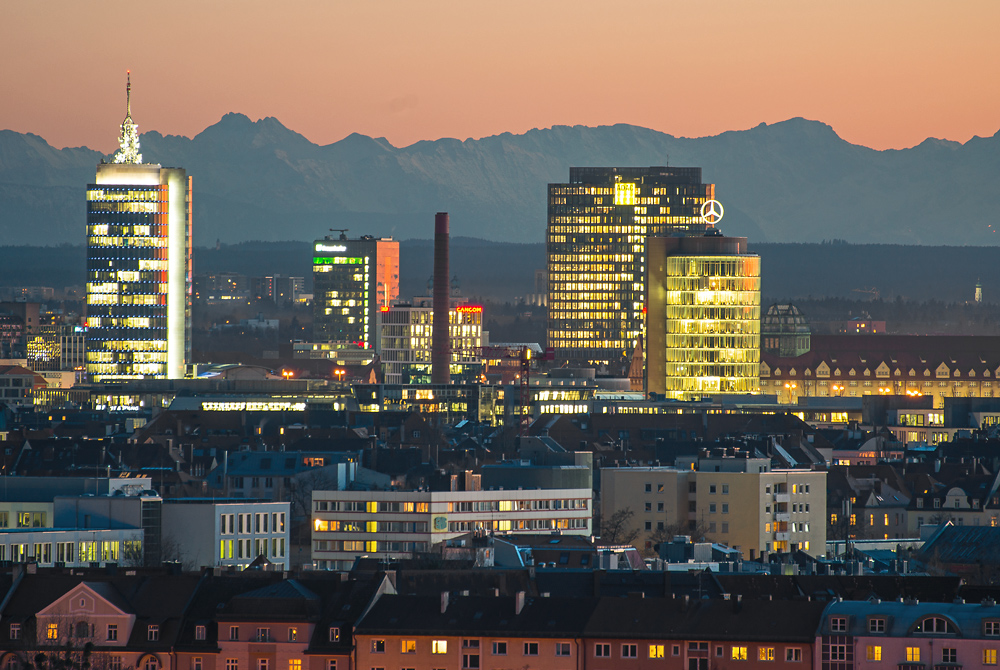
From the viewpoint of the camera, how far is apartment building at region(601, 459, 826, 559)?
168m

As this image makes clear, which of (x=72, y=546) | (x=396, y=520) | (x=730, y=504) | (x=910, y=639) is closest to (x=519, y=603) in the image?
(x=910, y=639)

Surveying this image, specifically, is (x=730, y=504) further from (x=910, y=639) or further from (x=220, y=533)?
(x=910, y=639)

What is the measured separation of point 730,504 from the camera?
558 ft

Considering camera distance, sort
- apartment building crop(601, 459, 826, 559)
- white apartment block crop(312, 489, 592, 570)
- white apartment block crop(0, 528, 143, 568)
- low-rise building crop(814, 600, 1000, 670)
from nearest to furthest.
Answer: low-rise building crop(814, 600, 1000, 670) < white apartment block crop(0, 528, 143, 568) < white apartment block crop(312, 489, 592, 570) < apartment building crop(601, 459, 826, 559)

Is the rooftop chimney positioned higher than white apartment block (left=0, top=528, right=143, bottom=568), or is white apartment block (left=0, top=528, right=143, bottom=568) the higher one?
the rooftop chimney

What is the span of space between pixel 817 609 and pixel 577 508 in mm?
69128

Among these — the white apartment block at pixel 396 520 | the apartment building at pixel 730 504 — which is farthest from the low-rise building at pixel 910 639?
the apartment building at pixel 730 504

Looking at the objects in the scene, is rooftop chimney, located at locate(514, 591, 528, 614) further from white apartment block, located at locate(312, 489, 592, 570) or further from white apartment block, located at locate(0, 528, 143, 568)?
white apartment block, located at locate(312, 489, 592, 570)

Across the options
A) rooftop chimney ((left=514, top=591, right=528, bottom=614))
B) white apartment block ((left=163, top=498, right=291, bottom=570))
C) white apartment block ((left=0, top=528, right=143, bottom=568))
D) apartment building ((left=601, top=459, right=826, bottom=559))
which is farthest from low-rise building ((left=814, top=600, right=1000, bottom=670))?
apartment building ((left=601, top=459, right=826, bottom=559))

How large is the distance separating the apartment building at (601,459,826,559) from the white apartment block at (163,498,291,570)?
2832 cm

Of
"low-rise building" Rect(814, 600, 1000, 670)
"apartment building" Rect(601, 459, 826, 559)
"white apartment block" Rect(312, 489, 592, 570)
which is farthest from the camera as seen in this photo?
"apartment building" Rect(601, 459, 826, 559)

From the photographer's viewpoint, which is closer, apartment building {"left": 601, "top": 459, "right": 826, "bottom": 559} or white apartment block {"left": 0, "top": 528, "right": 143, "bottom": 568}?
white apartment block {"left": 0, "top": 528, "right": 143, "bottom": 568}

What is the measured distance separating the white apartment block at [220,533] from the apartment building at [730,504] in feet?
92.9

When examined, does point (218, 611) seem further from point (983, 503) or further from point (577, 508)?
point (983, 503)
